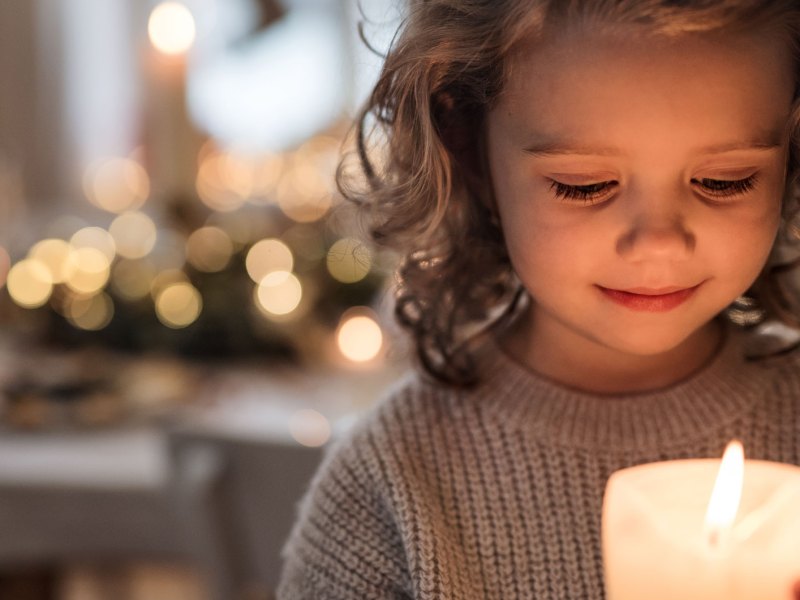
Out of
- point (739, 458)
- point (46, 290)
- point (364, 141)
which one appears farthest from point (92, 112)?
point (739, 458)

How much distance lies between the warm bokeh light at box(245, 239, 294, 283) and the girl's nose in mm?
1495

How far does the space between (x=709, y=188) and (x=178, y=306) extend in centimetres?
151

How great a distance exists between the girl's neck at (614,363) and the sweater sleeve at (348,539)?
0.52 feet

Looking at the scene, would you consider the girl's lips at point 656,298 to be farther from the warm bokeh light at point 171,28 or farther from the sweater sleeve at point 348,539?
the warm bokeh light at point 171,28

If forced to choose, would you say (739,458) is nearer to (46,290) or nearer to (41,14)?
(46,290)

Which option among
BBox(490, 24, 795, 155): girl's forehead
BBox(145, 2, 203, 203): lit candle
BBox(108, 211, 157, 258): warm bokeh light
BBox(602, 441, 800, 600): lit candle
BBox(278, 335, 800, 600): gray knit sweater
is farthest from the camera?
BBox(145, 2, 203, 203): lit candle

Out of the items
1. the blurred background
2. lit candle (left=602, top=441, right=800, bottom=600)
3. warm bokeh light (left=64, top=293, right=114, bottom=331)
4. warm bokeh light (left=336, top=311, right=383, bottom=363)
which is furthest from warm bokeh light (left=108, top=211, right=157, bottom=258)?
lit candle (left=602, top=441, right=800, bottom=600)

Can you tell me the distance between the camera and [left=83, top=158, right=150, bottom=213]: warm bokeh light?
3.25m

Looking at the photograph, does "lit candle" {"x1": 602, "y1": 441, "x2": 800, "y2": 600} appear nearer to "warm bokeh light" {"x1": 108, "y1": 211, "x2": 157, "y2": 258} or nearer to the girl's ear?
the girl's ear

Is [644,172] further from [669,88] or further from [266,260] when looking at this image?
[266,260]

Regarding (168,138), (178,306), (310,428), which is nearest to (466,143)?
(310,428)

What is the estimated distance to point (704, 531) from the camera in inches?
18.8

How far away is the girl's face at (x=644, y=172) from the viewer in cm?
65

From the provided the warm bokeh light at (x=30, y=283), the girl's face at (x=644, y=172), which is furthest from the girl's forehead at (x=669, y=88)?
the warm bokeh light at (x=30, y=283)
